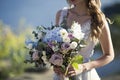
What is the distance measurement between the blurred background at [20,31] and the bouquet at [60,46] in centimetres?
591

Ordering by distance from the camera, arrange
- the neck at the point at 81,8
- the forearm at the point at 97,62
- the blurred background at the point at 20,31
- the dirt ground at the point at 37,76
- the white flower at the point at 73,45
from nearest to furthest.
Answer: the white flower at the point at 73,45 → the forearm at the point at 97,62 → the neck at the point at 81,8 → the blurred background at the point at 20,31 → the dirt ground at the point at 37,76

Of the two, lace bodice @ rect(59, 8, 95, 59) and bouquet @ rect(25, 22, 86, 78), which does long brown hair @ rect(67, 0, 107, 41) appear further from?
bouquet @ rect(25, 22, 86, 78)

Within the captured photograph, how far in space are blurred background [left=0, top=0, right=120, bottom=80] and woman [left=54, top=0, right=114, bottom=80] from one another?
18.8 ft

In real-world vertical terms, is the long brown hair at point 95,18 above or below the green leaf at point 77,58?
above

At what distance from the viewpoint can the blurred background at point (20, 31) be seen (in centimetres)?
912

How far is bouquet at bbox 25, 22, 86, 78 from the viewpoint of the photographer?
2.90 meters

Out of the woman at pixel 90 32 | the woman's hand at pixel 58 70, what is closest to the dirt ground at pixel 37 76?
the woman at pixel 90 32

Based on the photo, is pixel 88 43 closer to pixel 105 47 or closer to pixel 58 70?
pixel 105 47

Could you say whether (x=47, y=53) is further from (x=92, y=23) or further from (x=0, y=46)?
(x=0, y=46)

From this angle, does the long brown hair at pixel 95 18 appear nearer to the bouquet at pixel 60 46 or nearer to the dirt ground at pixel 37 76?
the bouquet at pixel 60 46

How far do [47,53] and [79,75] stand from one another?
284mm

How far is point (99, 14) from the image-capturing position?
10.3 ft

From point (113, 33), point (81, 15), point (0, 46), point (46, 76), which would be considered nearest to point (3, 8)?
point (0, 46)

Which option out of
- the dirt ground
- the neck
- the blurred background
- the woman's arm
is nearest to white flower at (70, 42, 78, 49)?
the woman's arm
